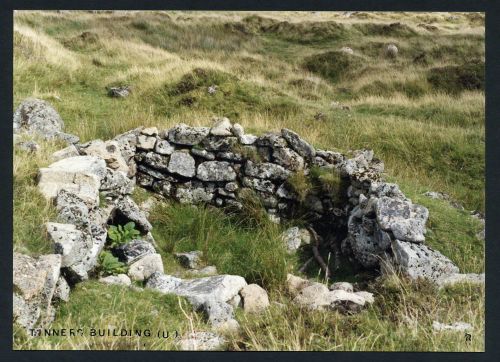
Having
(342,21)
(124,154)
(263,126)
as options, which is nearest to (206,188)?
(124,154)

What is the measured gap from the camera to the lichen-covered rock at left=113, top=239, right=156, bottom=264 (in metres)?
6.44

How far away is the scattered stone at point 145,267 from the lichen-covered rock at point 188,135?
3.31 meters

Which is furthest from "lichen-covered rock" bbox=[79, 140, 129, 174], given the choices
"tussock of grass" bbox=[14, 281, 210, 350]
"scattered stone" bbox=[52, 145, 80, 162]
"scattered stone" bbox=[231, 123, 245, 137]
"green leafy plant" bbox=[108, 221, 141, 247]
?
"tussock of grass" bbox=[14, 281, 210, 350]

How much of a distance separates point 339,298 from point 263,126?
5.85 metres

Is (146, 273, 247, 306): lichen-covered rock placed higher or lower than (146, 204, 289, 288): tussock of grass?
higher

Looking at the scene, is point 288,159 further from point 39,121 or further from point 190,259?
point 39,121

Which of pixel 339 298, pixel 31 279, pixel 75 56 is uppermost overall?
pixel 75 56

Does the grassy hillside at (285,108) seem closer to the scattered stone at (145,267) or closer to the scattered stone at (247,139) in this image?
the scattered stone at (145,267)

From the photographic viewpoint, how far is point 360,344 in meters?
4.64

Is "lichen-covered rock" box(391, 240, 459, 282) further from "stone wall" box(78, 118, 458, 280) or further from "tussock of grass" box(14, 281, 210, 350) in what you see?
"tussock of grass" box(14, 281, 210, 350)

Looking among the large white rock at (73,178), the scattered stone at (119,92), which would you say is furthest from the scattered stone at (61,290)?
the scattered stone at (119,92)

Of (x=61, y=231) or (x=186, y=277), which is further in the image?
(x=186, y=277)

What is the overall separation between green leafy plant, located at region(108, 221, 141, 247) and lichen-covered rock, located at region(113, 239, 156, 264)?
0.48ft

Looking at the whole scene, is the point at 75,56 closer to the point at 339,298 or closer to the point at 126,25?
the point at 126,25
